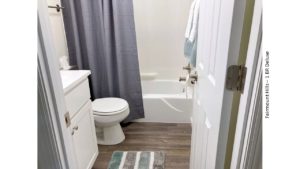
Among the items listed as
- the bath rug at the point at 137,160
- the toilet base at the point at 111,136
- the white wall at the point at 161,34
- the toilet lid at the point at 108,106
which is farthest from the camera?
the white wall at the point at 161,34

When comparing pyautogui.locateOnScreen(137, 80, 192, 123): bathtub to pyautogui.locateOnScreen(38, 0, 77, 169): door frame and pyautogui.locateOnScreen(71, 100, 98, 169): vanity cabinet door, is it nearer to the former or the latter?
pyautogui.locateOnScreen(71, 100, 98, 169): vanity cabinet door

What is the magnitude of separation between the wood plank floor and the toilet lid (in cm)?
44

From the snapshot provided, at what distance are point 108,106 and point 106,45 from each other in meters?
0.71

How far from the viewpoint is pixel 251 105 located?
65cm

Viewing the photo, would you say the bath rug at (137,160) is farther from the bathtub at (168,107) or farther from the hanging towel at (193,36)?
the hanging towel at (193,36)

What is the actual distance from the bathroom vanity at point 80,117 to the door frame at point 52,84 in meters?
0.52

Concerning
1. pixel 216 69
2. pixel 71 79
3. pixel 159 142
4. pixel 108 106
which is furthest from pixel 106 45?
pixel 216 69

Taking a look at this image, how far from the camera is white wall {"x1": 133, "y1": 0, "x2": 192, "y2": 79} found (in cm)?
281

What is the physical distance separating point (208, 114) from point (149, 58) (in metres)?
2.13

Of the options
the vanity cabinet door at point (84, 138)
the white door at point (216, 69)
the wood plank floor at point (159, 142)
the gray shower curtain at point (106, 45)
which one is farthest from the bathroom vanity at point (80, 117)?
the white door at point (216, 69)

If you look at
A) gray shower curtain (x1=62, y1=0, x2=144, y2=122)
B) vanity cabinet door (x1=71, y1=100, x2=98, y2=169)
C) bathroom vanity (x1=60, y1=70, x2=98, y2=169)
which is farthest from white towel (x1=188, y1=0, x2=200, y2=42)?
vanity cabinet door (x1=71, y1=100, x2=98, y2=169)

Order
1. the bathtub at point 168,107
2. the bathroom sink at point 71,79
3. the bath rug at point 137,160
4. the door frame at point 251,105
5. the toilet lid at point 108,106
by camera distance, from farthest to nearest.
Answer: the bathtub at point 168,107, the toilet lid at point 108,106, the bath rug at point 137,160, the bathroom sink at point 71,79, the door frame at point 251,105

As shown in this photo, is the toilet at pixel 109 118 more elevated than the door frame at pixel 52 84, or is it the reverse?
the door frame at pixel 52 84

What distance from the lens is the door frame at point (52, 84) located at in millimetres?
648
